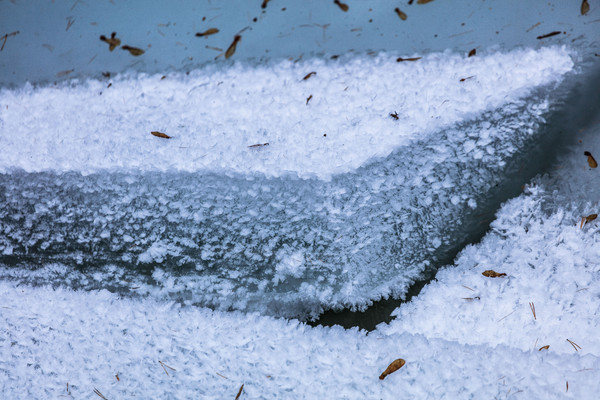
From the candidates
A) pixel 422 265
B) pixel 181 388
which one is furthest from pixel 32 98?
pixel 422 265

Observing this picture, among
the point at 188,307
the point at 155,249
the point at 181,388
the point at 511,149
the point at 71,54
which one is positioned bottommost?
the point at 181,388

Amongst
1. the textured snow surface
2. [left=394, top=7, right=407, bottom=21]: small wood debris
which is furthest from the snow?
[left=394, top=7, right=407, bottom=21]: small wood debris

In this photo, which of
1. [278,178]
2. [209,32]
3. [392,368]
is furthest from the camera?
[209,32]

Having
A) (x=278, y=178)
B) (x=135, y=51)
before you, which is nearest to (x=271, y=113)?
(x=278, y=178)

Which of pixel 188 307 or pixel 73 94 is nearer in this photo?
pixel 188 307

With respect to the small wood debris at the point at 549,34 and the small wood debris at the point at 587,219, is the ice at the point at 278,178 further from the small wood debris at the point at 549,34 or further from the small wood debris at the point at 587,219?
the small wood debris at the point at 587,219

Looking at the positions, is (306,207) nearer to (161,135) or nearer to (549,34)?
(161,135)

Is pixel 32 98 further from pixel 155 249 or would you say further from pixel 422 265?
pixel 422 265

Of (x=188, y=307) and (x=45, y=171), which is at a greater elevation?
(x=45, y=171)
